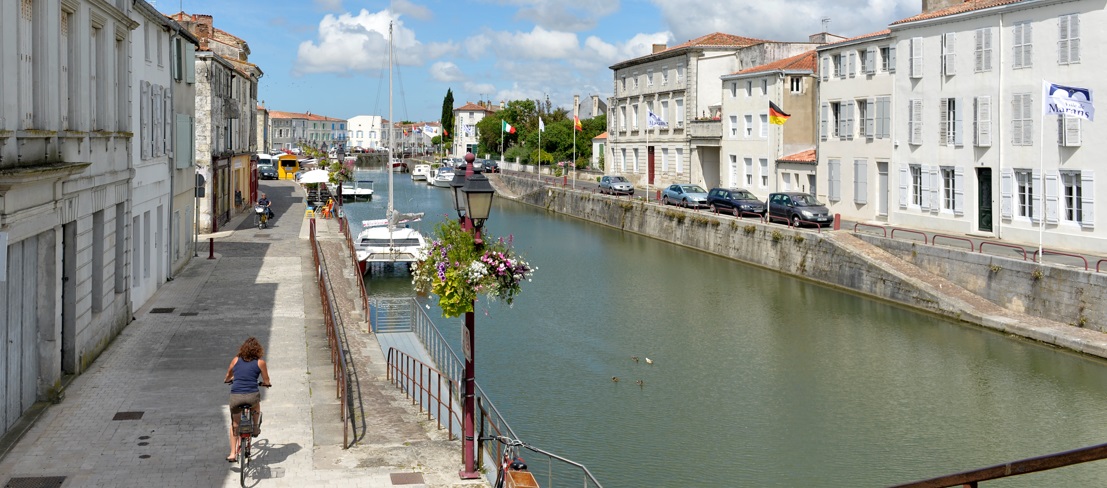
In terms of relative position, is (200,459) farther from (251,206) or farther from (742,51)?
(742,51)

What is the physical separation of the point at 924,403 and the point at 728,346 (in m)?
5.73

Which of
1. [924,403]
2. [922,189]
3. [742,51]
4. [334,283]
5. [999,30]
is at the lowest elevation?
[924,403]

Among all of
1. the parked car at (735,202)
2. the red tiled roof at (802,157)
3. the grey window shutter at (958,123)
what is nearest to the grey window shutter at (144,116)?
the grey window shutter at (958,123)

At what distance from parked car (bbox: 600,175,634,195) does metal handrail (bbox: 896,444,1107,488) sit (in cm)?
5133

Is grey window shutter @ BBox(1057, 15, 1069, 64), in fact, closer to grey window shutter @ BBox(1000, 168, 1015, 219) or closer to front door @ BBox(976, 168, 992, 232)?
grey window shutter @ BBox(1000, 168, 1015, 219)

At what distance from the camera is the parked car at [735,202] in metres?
39.8

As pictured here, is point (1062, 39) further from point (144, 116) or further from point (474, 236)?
point (144, 116)

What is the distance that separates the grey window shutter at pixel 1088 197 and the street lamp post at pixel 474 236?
21014mm

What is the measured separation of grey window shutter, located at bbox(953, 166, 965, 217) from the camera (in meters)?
31.6

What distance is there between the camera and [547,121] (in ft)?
352

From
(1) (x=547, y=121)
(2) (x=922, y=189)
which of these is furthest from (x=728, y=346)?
(1) (x=547, y=121)

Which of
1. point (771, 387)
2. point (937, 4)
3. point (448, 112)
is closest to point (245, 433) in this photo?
point (771, 387)

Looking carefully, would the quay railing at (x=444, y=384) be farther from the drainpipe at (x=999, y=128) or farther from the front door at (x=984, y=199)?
the front door at (x=984, y=199)

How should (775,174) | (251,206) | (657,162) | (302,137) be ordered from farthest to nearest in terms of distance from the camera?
1. (302,137)
2. (657,162)
3. (251,206)
4. (775,174)
